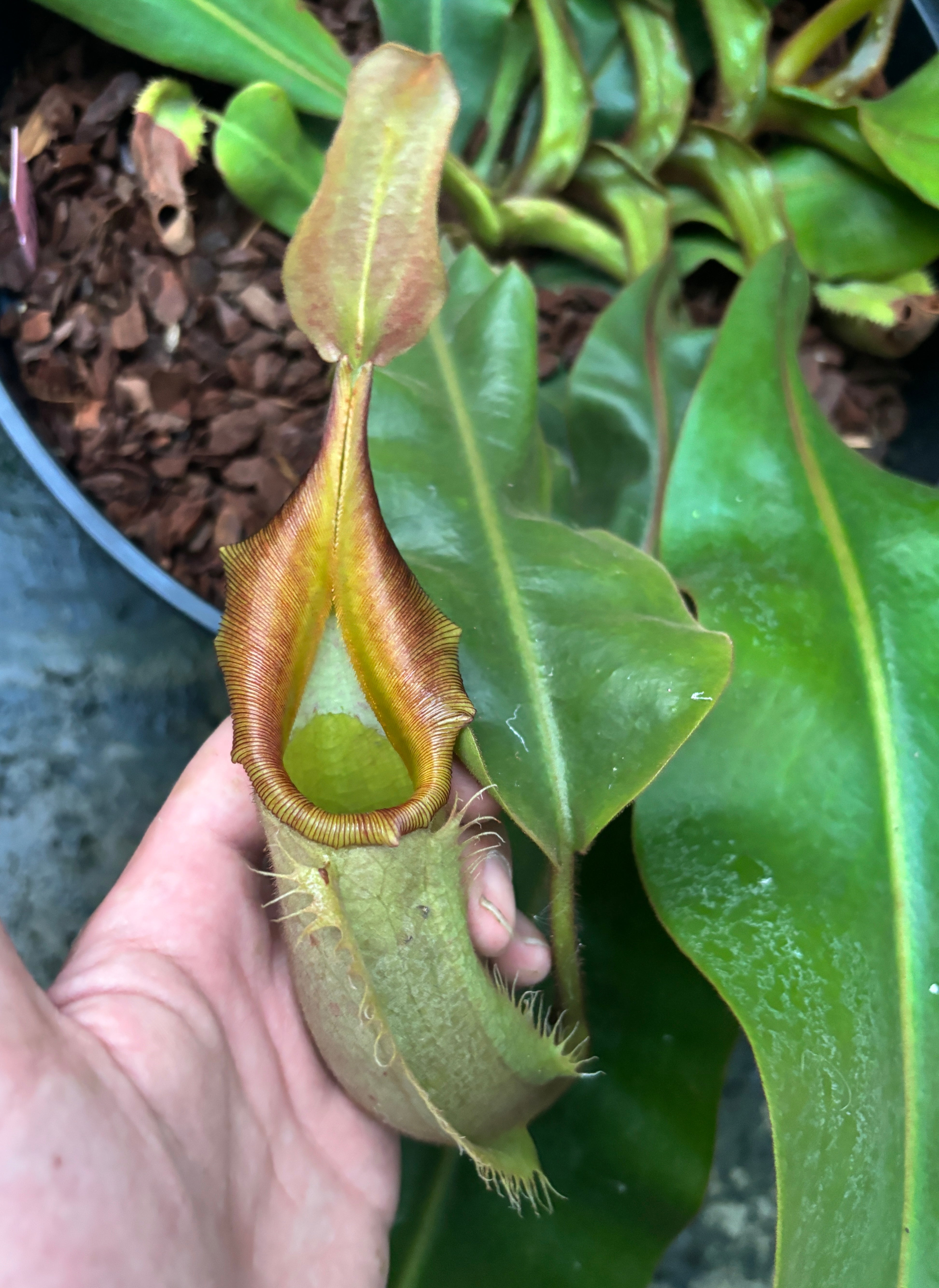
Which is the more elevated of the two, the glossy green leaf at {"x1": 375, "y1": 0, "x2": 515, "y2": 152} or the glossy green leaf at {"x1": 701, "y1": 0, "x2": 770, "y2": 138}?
the glossy green leaf at {"x1": 701, "y1": 0, "x2": 770, "y2": 138}

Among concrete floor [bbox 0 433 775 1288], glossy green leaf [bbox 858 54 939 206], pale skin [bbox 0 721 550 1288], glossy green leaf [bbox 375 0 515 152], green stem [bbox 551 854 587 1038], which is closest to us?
pale skin [bbox 0 721 550 1288]

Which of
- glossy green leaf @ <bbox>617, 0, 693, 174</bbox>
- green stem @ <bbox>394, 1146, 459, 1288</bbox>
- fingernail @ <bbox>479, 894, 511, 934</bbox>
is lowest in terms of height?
green stem @ <bbox>394, 1146, 459, 1288</bbox>

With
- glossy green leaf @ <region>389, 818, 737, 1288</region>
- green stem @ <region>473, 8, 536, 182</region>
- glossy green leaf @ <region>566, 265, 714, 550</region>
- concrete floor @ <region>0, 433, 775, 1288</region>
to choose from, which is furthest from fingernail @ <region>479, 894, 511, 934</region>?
green stem @ <region>473, 8, 536, 182</region>

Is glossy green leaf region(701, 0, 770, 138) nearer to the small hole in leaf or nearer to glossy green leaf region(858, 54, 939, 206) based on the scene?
glossy green leaf region(858, 54, 939, 206)

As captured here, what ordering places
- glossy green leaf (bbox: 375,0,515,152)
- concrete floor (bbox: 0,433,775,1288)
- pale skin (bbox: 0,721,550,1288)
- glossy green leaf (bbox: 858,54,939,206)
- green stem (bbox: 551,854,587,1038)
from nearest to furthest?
pale skin (bbox: 0,721,550,1288)
green stem (bbox: 551,854,587,1038)
glossy green leaf (bbox: 858,54,939,206)
glossy green leaf (bbox: 375,0,515,152)
concrete floor (bbox: 0,433,775,1288)

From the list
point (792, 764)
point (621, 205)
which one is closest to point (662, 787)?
point (792, 764)
